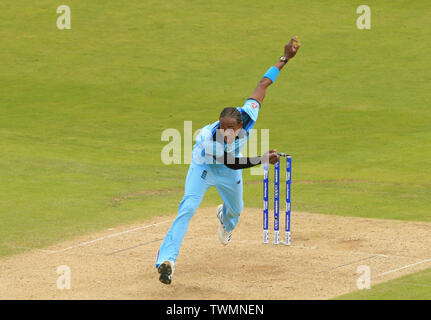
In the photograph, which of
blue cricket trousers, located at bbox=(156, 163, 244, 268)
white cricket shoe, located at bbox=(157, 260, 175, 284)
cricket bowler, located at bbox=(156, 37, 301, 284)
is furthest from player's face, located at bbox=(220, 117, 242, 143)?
white cricket shoe, located at bbox=(157, 260, 175, 284)

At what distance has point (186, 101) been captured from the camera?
29.3 meters

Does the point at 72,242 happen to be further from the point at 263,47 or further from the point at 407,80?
the point at 263,47

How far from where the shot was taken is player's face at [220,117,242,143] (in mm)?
10352

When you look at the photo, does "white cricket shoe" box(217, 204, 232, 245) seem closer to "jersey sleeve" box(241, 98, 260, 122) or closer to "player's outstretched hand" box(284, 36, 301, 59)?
"jersey sleeve" box(241, 98, 260, 122)

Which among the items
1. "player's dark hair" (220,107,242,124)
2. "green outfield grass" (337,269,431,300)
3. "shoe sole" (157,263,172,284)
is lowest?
"green outfield grass" (337,269,431,300)

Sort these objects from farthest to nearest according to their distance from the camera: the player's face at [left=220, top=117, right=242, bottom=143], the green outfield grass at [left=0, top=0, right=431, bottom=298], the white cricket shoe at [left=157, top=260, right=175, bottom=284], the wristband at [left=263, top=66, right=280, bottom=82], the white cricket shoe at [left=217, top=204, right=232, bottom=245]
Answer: the green outfield grass at [left=0, top=0, right=431, bottom=298] → the white cricket shoe at [left=217, top=204, right=232, bottom=245] → the wristband at [left=263, top=66, right=280, bottom=82] → the player's face at [left=220, top=117, right=242, bottom=143] → the white cricket shoe at [left=157, top=260, right=175, bottom=284]

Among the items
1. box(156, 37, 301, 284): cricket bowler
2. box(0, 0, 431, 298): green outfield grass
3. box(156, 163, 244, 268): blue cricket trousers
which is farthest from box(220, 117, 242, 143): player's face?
box(0, 0, 431, 298): green outfield grass

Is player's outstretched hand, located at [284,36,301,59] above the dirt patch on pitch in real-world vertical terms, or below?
above

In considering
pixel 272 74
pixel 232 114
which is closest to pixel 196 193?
pixel 232 114

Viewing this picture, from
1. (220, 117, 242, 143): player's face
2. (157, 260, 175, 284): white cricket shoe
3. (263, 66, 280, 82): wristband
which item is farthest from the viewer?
(263, 66, 280, 82): wristband

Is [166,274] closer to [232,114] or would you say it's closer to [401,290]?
[232,114]

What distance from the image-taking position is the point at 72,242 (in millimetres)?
12773

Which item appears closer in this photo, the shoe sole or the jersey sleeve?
the shoe sole

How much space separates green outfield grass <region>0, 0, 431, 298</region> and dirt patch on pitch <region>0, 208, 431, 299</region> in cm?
86
